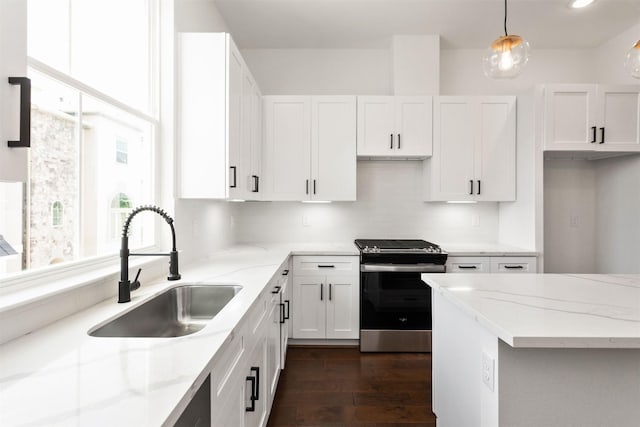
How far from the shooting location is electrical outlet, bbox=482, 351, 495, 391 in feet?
3.82

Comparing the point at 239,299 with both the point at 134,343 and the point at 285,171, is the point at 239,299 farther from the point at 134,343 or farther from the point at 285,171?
the point at 285,171

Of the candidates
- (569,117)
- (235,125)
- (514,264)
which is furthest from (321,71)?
(514,264)

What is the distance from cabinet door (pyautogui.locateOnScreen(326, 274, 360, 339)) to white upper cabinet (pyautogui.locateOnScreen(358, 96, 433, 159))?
51.3 inches

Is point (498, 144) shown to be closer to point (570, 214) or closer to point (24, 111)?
point (570, 214)

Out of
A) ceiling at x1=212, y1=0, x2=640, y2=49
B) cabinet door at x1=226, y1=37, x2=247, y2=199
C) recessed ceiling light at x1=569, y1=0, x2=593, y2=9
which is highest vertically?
ceiling at x1=212, y1=0, x2=640, y2=49

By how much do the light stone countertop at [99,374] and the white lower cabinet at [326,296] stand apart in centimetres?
183

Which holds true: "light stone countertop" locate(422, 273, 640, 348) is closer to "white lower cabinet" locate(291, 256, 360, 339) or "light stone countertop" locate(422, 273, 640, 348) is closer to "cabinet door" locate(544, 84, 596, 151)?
"white lower cabinet" locate(291, 256, 360, 339)

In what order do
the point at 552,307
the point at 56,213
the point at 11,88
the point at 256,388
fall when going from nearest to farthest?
the point at 11,88 → the point at 552,307 → the point at 56,213 → the point at 256,388

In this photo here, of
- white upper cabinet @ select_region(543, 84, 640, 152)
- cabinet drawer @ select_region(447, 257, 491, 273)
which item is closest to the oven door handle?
cabinet drawer @ select_region(447, 257, 491, 273)

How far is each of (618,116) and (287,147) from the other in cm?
301

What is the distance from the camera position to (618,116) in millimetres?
3008

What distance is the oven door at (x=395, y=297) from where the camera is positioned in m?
3.02

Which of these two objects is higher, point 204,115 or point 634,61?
point 634,61

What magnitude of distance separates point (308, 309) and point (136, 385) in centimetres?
246
